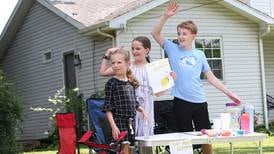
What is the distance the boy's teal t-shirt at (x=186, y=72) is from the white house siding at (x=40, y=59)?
866cm

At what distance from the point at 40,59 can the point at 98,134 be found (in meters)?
11.5

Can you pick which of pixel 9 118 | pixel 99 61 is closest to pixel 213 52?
pixel 99 61

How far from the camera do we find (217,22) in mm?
14000

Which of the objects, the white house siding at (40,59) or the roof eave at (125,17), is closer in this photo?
the roof eave at (125,17)

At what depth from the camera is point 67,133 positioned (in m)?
5.43

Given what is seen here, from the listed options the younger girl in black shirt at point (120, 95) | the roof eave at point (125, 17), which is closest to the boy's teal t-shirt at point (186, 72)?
the younger girl in black shirt at point (120, 95)

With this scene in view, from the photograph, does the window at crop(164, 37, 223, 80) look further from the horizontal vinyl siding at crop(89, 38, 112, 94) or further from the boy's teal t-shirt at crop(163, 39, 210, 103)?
the boy's teal t-shirt at crop(163, 39, 210, 103)

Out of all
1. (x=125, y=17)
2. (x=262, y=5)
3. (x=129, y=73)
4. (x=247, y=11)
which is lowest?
(x=129, y=73)

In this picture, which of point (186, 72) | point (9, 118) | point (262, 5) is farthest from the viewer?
point (262, 5)

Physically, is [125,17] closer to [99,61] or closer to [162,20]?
[99,61]

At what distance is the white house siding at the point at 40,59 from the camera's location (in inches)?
567

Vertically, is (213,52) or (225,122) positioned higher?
(213,52)

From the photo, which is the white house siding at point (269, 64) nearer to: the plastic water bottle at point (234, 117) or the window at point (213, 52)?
the window at point (213, 52)

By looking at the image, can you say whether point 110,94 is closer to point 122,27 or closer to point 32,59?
point 122,27
